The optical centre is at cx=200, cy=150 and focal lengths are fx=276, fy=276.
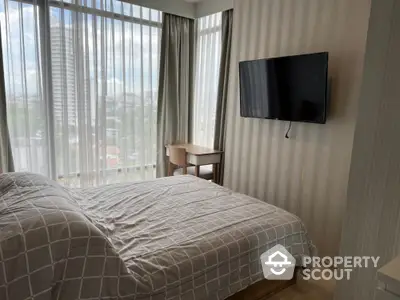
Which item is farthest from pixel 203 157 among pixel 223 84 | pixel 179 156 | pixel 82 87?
pixel 82 87

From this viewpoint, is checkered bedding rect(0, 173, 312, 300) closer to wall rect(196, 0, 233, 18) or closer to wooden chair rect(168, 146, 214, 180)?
wooden chair rect(168, 146, 214, 180)

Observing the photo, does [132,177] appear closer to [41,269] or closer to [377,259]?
[41,269]

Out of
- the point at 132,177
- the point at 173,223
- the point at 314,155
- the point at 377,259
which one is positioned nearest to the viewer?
the point at 377,259

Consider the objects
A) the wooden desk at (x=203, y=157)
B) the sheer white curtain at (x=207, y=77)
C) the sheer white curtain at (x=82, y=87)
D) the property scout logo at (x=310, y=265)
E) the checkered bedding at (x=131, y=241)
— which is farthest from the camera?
the sheer white curtain at (x=207, y=77)

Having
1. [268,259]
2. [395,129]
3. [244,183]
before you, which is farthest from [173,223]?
[244,183]

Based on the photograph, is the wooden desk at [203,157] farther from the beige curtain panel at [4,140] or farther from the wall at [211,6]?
the beige curtain panel at [4,140]

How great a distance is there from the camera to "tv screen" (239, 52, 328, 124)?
8.10ft

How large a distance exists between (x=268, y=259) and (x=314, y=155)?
1247 mm

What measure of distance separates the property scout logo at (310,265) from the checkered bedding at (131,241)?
7 centimetres

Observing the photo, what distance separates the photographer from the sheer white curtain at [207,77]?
4082 millimetres

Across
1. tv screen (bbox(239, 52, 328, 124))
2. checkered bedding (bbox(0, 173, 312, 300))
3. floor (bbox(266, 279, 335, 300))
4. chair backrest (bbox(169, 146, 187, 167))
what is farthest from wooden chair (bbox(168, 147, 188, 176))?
floor (bbox(266, 279, 335, 300))

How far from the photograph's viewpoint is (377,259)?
51.5 inches

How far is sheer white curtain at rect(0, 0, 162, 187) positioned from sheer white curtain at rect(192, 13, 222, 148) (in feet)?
2.25

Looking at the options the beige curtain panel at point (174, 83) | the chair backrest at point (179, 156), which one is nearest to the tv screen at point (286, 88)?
the chair backrest at point (179, 156)
